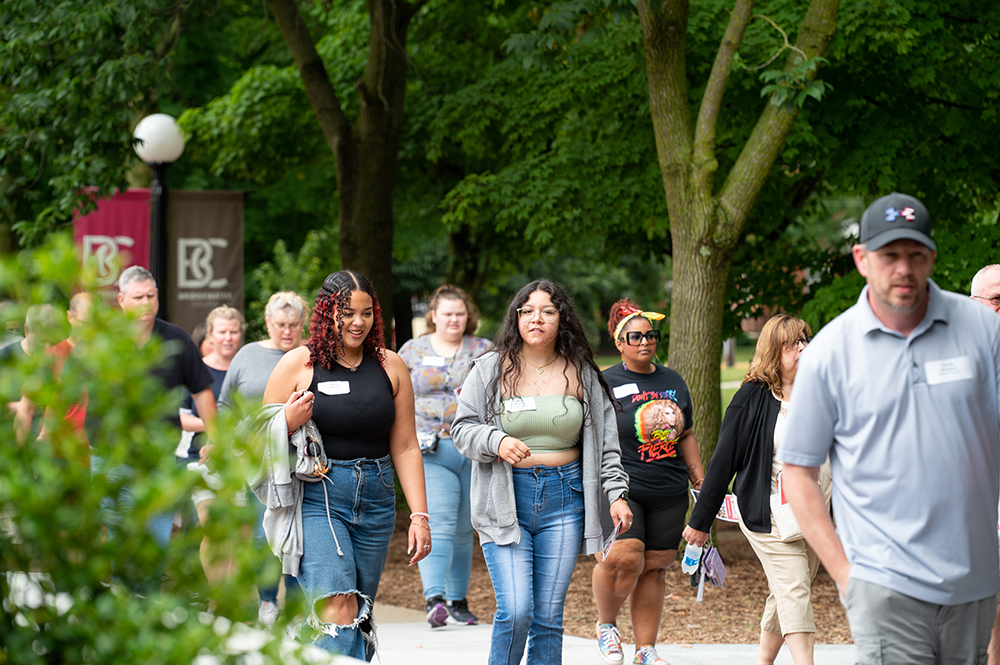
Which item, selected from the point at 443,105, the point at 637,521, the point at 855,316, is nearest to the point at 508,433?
the point at 637,521

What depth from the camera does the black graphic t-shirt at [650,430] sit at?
594 cm

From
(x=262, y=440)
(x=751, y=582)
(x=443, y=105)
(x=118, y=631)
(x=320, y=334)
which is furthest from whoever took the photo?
(x=443, y=105)

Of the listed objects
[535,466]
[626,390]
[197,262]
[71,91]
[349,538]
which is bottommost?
[349,538]

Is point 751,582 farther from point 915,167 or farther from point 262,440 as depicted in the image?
point 262,440

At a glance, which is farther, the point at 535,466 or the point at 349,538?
the point at 535,466

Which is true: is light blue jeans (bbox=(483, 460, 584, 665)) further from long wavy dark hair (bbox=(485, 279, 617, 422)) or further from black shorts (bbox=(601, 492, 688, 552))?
black shorts (bbox=(601, 492, 688, 552))

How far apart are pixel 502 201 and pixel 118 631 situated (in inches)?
415

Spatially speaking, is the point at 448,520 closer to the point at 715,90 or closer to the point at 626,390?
the point at 626,390

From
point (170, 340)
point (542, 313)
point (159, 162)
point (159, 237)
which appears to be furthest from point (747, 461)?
point (159, 162)

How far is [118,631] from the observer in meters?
1.60

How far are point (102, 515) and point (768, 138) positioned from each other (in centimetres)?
707

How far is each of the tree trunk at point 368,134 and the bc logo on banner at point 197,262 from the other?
1573mm

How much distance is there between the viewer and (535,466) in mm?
4617

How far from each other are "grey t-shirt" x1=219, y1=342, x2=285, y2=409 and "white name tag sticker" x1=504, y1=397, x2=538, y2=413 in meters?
2.21
